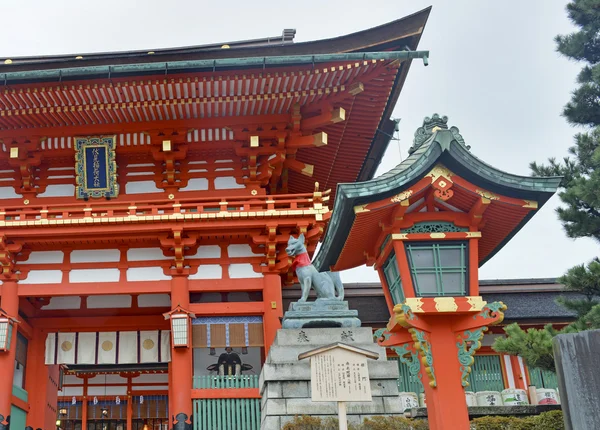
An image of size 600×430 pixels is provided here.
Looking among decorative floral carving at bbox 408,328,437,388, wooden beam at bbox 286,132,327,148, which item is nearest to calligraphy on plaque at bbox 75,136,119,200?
wooden beam at bbox 286,132,327,148

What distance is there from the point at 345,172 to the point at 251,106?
4.30 metres

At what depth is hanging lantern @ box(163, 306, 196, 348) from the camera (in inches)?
478

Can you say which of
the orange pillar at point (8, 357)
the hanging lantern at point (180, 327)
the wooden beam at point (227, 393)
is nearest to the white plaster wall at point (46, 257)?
the orange pillar at point (8, 357)

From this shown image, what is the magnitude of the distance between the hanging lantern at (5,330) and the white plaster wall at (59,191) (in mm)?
2912

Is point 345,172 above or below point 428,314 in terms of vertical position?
above

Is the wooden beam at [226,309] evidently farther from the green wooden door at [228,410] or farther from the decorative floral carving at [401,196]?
the decorative floral carving at [401,196]

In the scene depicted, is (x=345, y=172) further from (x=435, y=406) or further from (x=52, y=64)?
Result: (x=435, y=406)

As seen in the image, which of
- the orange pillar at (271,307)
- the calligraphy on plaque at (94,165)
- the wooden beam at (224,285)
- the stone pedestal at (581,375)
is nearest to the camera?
the stone pedestal at (581,375)

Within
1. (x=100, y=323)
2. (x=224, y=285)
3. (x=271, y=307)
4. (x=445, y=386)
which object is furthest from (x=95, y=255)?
(x=445, y=386)

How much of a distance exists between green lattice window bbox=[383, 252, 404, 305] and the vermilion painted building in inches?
176

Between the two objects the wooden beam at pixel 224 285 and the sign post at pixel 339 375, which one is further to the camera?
the wooden beam at pixel 224 285

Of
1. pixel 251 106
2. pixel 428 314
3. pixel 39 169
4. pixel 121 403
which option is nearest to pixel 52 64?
pixel 39 169

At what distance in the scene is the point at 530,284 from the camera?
15.3 m

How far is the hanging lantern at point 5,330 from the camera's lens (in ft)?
39.7
